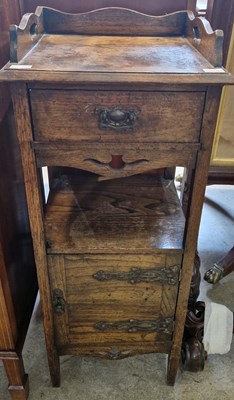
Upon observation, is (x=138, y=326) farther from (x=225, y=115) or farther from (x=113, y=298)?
(x=225, y=115)

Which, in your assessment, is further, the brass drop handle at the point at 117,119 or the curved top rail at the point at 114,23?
the curved top rail at the point at 114,23

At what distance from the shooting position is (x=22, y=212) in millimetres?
1127

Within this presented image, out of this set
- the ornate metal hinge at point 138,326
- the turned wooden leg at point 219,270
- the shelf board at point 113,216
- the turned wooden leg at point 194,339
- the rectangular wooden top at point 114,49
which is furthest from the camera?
the turned wooden leg at point 219,270

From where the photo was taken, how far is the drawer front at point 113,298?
901mm

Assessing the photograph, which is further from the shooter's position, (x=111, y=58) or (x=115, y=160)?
(x=115, y=160)

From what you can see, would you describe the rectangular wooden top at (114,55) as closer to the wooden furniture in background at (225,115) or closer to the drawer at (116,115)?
the drawer at (116,115)

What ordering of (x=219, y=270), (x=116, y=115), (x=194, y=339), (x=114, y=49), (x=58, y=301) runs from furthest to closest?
1. (x=219, y=270)
2. (x=194, y=339)
3. (x=58, y=301)
4. (x=114, y=49)
5. (x=116, y=115)

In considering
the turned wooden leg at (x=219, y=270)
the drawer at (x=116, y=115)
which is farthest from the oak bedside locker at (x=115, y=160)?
the turned wooden leg at (x=219, y=270)

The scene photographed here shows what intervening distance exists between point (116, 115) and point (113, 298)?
477mm

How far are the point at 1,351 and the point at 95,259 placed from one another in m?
0.37

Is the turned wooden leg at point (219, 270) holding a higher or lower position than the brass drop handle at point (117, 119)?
lower

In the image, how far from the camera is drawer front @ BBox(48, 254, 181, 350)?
0.90 metres

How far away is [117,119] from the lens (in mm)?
Answer: 696

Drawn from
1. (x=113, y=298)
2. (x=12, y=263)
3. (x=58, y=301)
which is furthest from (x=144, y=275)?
(x=12, y=263)
